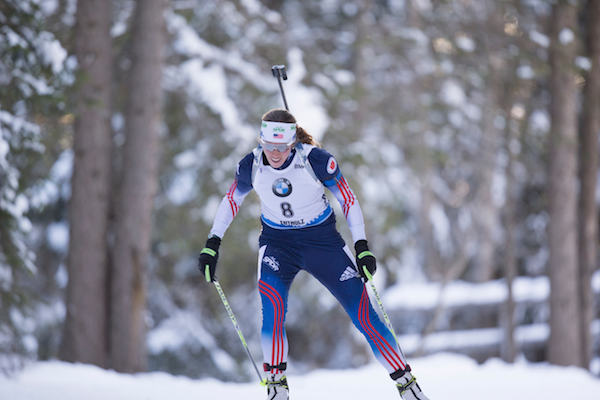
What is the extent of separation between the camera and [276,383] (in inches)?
166

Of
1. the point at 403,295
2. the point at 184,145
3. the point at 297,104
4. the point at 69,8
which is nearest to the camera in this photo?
the point at 297,104

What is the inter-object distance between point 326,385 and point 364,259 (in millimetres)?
2761

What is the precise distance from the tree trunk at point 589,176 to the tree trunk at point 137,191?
722 centimetres

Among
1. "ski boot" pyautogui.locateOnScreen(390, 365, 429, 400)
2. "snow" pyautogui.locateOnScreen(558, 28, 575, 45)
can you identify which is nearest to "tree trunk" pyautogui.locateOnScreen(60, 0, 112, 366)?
"ski boot" pyautogui.locateOnScreen(390, 365, 429, 400)

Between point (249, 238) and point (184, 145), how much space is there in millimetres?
1752

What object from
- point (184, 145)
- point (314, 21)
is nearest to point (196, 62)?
point (184, 145)

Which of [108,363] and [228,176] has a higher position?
[228,176]

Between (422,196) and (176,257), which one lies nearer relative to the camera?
(176,257)

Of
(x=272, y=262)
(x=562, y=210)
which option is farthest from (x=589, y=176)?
(x=272, y=262)

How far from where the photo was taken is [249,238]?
30.3ft

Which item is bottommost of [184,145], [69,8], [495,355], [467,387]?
[467,387]

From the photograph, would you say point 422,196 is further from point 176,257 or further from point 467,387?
point 467,387

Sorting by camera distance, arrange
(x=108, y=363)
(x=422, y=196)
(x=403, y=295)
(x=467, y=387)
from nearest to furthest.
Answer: (x=467, y=387) < (x=108, y=363) < (x=403, y=295) < (x=422, y=196)

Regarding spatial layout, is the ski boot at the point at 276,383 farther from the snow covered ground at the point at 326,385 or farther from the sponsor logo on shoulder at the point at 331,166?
the snow covered ground at the point at 326,385
